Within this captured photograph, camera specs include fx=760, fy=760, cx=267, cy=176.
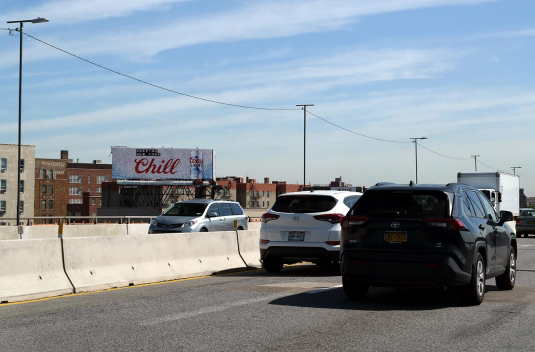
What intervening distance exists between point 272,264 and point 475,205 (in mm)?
5458

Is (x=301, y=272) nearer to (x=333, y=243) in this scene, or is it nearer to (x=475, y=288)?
(x=333, y=243)

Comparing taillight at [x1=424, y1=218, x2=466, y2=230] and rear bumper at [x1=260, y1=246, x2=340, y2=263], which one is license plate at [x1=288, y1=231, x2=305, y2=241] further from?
taillight at [x1=424, y1=218, x2=466, y2=230]

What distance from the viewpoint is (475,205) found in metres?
11.7

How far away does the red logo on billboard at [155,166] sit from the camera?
3885 inches

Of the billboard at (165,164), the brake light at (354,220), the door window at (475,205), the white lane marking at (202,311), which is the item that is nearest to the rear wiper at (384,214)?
the brake light at (354,220)

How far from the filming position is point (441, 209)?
34.3 feet

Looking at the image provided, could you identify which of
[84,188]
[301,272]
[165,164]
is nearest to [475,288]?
Answer: [301,272]

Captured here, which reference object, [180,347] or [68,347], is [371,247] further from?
[68,347]

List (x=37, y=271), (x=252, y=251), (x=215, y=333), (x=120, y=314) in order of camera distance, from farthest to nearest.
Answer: (x=252, y=251) < (x=37, y=271) < (x=120, y=314) < (x=215, y=333)

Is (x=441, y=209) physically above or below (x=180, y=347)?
above

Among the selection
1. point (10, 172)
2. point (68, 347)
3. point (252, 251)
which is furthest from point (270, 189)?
point (68, 347)

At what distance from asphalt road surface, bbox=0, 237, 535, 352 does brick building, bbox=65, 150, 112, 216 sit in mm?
164630

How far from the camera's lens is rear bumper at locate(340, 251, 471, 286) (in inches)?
398

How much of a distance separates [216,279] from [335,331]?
6616 mm
